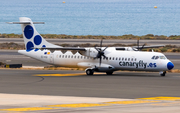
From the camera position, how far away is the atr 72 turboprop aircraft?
3525 cm

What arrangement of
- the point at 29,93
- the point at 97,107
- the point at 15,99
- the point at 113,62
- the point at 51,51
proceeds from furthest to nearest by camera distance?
the point at 51,51 → the point at 113,62 → the point at 29,93 → the point at 15,99 → the point at 97,107

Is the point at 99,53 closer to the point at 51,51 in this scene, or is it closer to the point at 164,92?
the point at 51,51

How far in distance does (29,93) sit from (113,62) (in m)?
15.5

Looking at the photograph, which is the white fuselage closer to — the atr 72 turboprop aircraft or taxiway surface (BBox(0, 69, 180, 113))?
the atr 72 turboprop aircraft

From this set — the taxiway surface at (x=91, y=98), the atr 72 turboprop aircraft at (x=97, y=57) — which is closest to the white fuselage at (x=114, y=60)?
the atr 72 turboprop aircraft at (x=97, y=57)

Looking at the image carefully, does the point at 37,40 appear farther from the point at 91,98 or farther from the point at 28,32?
the point at 91,98

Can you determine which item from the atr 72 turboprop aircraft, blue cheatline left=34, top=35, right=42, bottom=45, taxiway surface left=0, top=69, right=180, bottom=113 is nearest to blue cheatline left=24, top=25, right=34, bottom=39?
the atr 72 turboprop aircraft

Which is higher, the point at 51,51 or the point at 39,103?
the point at 51,51

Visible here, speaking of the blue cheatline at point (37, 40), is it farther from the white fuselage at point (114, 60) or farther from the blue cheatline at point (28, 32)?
the white fuselage at point (114, 60)

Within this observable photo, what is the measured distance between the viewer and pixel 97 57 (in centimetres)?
3781

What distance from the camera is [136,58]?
3584 centimetres

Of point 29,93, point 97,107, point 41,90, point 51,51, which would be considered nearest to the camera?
point 97,107

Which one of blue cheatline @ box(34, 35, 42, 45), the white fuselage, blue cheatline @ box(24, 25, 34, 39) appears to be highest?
blue cheatline @ box(24, 25, 34, 39)

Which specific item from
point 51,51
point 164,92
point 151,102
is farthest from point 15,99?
point 51,51
